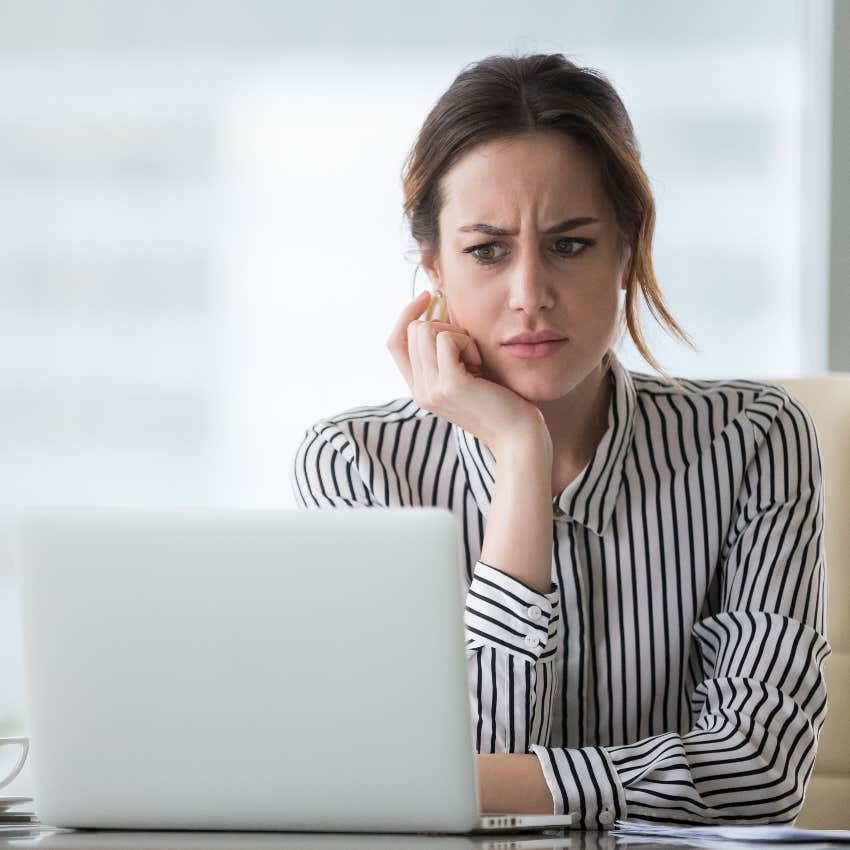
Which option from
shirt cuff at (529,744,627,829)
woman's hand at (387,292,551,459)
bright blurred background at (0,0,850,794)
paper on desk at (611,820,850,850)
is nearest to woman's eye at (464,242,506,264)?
woman's hand at (387,292,551,459)

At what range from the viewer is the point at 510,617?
120 centimetres

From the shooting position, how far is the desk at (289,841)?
2.60 feet

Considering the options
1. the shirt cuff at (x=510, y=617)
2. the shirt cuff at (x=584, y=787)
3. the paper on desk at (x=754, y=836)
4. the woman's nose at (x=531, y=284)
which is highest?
the woman's nose at (x=531, y=284)

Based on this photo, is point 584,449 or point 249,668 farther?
point 584,449

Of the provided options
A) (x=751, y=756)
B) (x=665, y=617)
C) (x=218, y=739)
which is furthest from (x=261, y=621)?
(x=665, y=617)

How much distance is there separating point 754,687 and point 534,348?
47cm

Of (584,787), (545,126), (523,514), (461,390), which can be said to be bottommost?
(584,787)

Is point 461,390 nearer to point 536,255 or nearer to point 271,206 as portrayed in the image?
point 536,255

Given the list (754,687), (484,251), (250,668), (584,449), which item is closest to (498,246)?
(484,251)

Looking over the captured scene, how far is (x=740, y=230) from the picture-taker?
260 cm

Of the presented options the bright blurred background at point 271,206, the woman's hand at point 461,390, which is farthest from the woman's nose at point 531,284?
the bright blurred background at point 271,206

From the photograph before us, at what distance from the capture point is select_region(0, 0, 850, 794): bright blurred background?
8.49 feet

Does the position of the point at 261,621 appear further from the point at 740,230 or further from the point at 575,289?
the point at 740,230

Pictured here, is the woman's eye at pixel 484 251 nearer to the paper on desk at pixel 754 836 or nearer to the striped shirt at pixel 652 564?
the striped shirt at pixel 652 564
